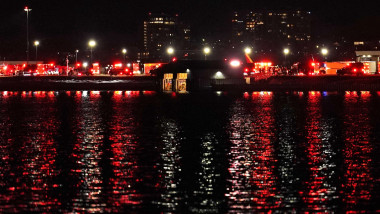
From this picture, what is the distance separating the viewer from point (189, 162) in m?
27.7

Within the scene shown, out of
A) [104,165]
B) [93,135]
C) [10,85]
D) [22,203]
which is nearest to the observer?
[22,203]

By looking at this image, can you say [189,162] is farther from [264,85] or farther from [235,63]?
[264,85]

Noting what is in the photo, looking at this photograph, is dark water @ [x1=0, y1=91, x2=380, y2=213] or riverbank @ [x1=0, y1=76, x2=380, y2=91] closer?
dark water @ [x1=0, y1=91, x2=380, y2=213]

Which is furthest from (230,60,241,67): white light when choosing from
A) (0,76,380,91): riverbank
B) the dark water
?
the dark water

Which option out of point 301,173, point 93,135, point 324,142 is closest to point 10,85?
point 93,135

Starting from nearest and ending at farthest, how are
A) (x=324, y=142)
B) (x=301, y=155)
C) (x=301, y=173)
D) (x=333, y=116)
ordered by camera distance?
(x=301, y=173)
(x=301, y=155)
(x=324, y=142)
(x=333, y=116)

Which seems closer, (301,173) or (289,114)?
(301,173)

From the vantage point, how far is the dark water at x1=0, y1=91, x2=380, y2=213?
20.2m

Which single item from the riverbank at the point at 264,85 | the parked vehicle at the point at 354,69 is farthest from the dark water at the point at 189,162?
the parked vehicle at the point at 354,69

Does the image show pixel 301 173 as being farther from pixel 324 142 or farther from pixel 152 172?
pixel 324 142

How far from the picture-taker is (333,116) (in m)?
50.1

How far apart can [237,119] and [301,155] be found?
18.0 m

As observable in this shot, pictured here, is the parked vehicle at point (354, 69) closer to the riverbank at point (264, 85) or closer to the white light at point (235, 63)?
the riverbank at point (264, 85)

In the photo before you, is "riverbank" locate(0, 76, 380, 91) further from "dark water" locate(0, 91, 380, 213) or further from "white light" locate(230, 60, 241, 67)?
"dark water" locate(0, 91, 380, 213)
